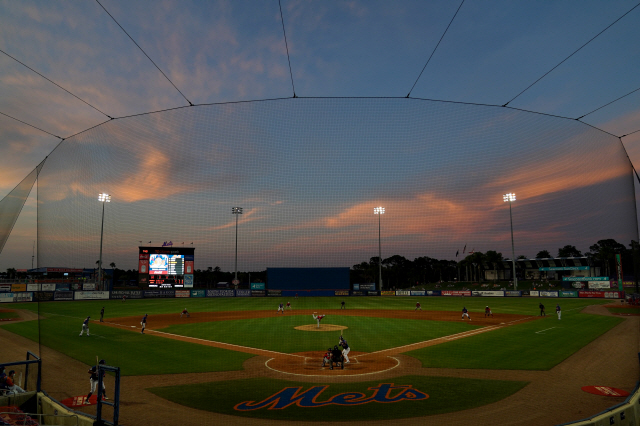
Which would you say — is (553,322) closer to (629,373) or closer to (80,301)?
(629,373)

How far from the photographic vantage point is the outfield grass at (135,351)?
18.2 meters

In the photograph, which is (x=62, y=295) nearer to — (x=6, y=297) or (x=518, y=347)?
(x=6, y=297)

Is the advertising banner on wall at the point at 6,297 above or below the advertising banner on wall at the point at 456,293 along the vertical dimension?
above

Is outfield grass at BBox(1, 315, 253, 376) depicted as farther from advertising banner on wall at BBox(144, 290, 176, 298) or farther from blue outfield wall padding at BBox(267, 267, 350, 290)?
blue outfield wall padding at BBox(267, 267, 350, 290)

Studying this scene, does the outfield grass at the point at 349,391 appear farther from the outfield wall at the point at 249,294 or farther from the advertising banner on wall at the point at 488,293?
the advertising banner on wall at the point at 488,293

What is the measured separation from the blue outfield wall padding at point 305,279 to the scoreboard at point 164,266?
65.1 feet

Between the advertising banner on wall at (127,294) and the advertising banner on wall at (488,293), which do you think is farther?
the advertising banner on wall at (488,293)

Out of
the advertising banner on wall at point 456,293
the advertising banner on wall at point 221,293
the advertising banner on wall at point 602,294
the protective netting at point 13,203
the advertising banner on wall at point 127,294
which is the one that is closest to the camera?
the protective netting at point 13,203

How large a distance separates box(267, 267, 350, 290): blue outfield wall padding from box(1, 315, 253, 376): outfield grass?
47.2 m

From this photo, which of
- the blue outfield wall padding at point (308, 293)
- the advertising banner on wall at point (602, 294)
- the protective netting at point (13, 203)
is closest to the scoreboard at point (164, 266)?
the blue outfield wall padding at point (308, 293)

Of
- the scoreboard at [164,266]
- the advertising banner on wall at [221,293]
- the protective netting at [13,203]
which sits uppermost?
the protective netting at [13,203]

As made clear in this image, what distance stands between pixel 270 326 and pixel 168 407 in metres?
19.8

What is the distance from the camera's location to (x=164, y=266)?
191ft

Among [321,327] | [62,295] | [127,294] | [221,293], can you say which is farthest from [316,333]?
[127,294]
